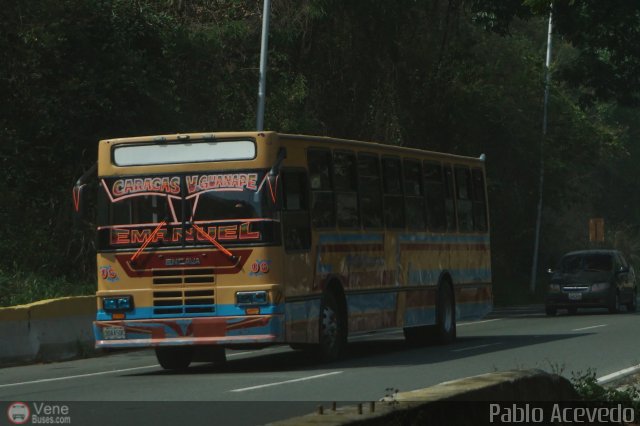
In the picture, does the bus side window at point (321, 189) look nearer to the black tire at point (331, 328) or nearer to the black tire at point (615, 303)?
the black tire at point (331, 328)

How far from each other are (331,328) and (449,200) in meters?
5.58

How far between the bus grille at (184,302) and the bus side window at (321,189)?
6.03 ft

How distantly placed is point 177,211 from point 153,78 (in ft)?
41.9

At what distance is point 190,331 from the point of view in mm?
18188

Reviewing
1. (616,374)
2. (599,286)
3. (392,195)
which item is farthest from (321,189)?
(599,286)

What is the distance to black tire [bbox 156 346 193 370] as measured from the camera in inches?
773

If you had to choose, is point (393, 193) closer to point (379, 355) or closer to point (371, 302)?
point (371, 302)

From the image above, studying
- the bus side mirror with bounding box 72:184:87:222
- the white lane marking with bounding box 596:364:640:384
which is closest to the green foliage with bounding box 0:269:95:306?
the bus side mirror with bounding box 72:184:87:222

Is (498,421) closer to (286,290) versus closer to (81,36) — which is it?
(286,290)

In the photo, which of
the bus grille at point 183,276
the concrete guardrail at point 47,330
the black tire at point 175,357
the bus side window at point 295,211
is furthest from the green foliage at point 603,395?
the concrete guardrail at point 47,330

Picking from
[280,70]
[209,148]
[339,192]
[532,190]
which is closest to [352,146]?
[339,192]

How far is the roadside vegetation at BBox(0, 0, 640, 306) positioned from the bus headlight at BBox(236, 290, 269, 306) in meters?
2.73

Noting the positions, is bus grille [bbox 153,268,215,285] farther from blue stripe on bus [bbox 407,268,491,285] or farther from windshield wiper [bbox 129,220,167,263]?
blue stripe on bus [bbox 407,268,491,285]

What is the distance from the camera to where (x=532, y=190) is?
48.6 meters
